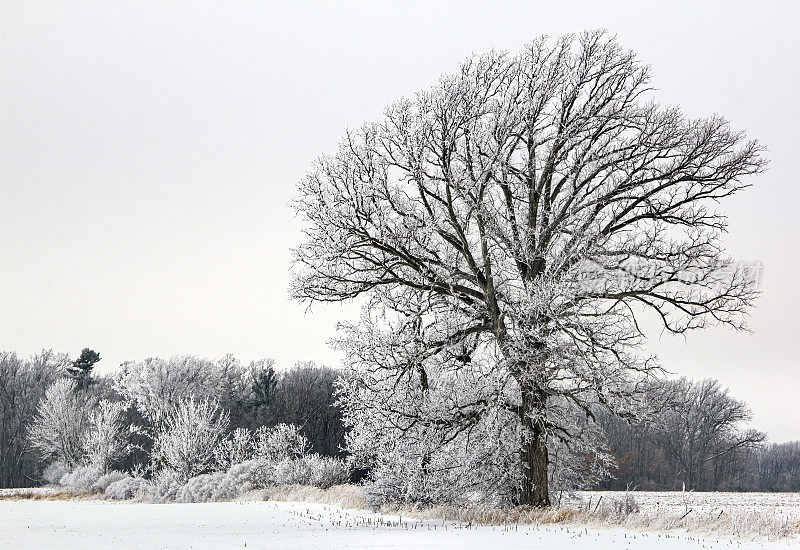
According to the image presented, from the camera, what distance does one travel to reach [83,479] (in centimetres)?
4359

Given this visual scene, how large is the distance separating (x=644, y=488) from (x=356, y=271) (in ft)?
153

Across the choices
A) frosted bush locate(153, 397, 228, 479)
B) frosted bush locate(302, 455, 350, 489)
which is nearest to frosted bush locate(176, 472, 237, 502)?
frosted bush locate(153, 397, 228, 479)

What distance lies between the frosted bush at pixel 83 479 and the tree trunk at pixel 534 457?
3394cm

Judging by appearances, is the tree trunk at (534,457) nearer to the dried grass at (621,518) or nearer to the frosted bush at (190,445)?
the dried grass at (621,518)

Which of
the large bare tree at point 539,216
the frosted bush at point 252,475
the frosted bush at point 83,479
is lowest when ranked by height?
the frosted bush at point 83,479

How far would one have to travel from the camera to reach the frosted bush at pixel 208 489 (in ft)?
108

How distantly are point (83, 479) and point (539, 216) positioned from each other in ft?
120

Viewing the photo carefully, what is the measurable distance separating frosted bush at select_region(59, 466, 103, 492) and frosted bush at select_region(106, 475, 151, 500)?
15.5ft

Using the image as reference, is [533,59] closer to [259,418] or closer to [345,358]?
[345,358]

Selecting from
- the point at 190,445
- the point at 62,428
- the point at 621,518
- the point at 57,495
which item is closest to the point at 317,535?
the point at 621,518

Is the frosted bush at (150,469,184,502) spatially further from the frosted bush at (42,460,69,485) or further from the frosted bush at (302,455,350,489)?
the frosted bush at (42,460,69,485)

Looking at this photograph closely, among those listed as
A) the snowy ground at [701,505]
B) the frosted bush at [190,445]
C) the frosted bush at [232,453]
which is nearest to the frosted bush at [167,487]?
the frosted bush at [190,445]

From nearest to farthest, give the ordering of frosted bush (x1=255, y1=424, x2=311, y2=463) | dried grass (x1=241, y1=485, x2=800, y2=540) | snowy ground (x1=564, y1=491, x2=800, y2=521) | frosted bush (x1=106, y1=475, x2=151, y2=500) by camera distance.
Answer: dried grass (x1=241, y1=485, x2=800, y2=540) → snowy ground (x1=564, y1=491, x2=800, y2=521) → frosted bush (x1=255, y1=424, x2=311, y2=463) → frosted bush (x1=106, y1=475, x2=151, y2=500)

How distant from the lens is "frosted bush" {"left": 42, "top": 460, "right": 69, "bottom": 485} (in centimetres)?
5362
